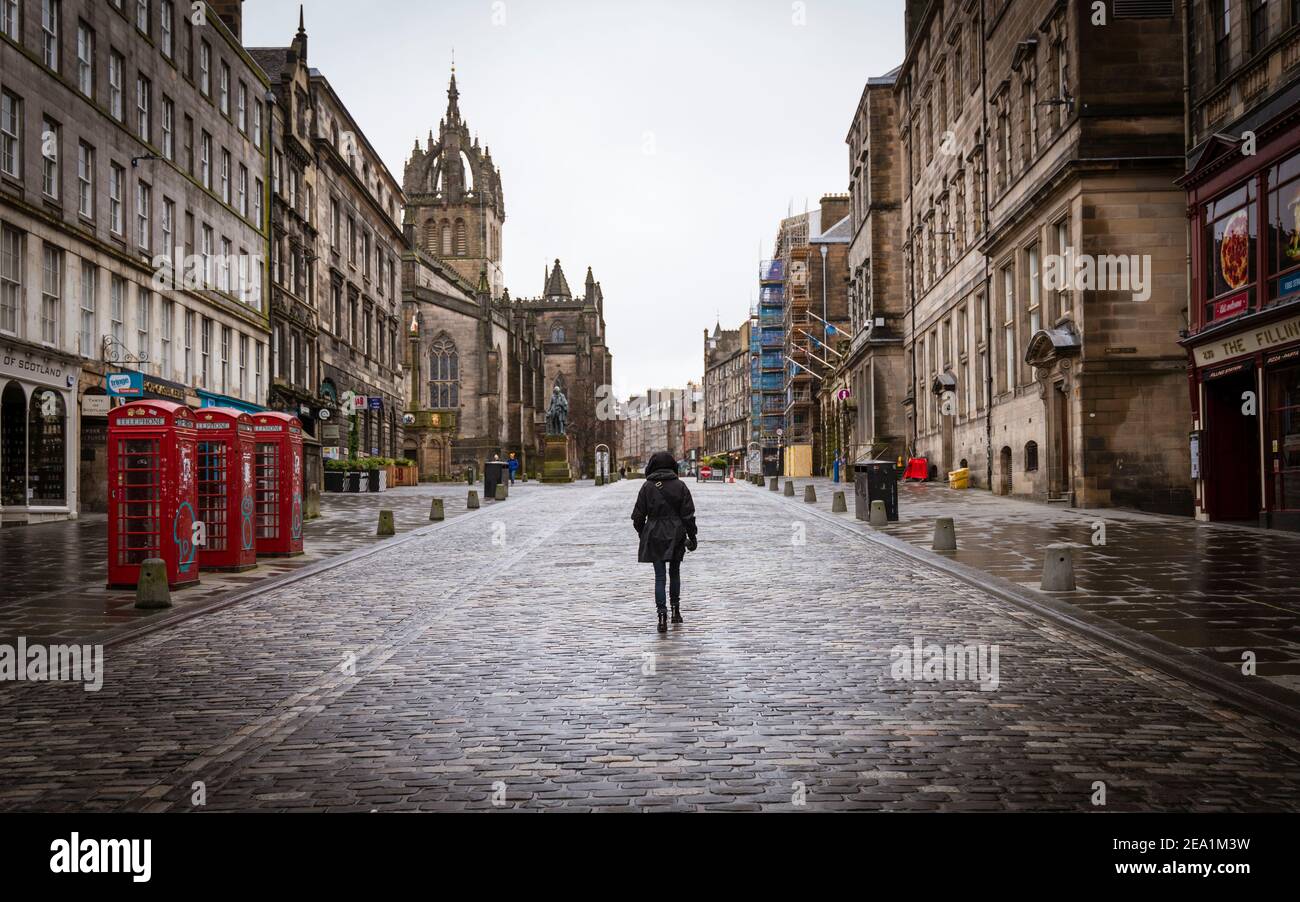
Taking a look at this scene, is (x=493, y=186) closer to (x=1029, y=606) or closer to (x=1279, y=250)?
(x=1279, y=250)

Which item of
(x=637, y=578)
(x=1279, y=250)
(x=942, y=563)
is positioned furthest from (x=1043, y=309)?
(x=637, y=578)

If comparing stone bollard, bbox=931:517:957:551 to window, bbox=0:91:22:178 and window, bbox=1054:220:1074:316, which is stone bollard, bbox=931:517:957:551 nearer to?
window, bbox=1054:220:1074:316

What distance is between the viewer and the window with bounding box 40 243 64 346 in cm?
2408

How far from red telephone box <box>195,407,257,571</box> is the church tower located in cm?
7857

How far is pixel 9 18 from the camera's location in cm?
2255

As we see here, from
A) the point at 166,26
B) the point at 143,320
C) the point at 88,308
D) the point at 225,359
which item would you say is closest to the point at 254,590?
the point at 88,308

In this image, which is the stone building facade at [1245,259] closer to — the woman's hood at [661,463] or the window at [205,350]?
the woman's hood at [661,463]

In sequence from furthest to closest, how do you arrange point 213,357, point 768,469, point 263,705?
point 768,469
point 213,357
point 263,705

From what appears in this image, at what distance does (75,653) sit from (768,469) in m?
52.8

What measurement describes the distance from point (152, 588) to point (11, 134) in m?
17.0

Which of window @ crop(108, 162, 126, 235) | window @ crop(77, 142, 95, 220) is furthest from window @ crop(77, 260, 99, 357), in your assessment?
window @ crop(108, 162, 126, 235)

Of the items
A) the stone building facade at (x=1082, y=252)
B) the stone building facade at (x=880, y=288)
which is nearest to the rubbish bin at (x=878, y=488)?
the stone building facade at (x=1082, y=252)

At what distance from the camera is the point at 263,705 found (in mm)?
6371

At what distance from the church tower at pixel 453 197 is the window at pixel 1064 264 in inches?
2702
